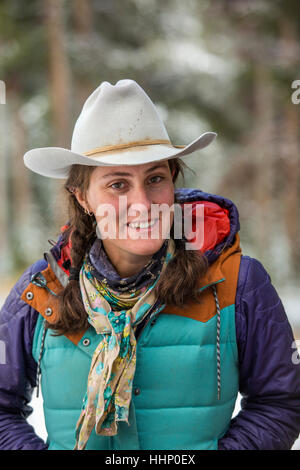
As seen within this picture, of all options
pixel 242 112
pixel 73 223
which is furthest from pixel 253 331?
pixel 242 112

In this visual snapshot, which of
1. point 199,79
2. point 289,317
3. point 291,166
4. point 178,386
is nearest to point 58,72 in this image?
point 199,79

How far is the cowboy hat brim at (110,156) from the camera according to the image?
1491 mm

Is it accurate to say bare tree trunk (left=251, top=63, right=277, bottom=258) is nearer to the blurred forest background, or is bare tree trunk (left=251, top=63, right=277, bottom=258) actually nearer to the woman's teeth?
the blurred forest background

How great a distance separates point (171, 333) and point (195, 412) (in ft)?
0.83

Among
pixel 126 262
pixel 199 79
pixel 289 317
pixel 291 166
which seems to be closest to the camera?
pixel 126 262

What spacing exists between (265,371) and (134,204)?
0.65m

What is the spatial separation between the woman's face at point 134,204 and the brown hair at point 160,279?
0.29ft

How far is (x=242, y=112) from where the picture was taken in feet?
33.0

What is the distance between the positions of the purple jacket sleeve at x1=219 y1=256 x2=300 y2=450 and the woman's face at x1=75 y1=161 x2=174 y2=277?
1.06ft

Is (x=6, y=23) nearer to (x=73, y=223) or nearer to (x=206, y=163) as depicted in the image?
(x=206, y=163)

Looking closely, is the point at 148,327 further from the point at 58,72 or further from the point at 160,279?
the point at 58,72

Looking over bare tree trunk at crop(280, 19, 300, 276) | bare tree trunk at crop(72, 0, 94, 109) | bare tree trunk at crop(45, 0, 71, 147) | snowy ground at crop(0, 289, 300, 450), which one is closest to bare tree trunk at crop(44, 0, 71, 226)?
bare tree trunk at crop(45, 0, 71, 147)

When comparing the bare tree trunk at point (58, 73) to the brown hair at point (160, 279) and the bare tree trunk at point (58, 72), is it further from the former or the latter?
the brown hair at point (160, 279)

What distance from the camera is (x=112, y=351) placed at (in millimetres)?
1496
